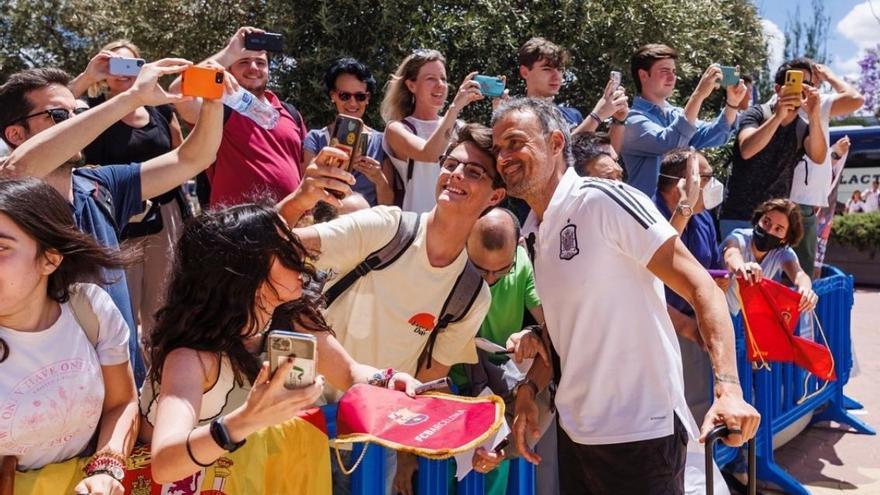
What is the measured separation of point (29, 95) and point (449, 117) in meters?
2.22

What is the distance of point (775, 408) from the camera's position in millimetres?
5336

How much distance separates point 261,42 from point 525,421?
2359mm

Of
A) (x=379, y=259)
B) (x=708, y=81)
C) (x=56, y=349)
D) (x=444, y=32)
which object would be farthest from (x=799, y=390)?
(x=444, y=32)

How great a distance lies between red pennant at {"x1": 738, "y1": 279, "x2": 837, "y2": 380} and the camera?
4.82m

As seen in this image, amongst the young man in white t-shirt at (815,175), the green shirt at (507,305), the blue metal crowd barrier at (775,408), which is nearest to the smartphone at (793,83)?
the young man in white t-shirt at (815,175)

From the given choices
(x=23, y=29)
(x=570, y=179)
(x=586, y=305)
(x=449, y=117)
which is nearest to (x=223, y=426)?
(x=586, y=305)

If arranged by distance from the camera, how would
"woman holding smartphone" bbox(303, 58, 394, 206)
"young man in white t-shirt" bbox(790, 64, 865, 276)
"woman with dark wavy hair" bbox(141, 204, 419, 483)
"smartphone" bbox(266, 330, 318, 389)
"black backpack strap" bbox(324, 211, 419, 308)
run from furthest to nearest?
"young man in white t-shirt" bbox(790, 64, 865, 276), "woman holding smartphone" bbox(303, 58, 394, 206), "black backpack strap" bbox(324, 211, 419, 308), "woman with dark wavy hair" bbox(141, 204, 419, 483), "smartphone" bbox(266, 330, 318, 389)

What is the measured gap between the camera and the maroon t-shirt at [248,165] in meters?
4.66

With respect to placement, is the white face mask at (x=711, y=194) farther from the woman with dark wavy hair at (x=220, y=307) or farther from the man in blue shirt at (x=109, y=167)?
the woman with dark wavy hair at (x=220, y=307)

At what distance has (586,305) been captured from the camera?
104 inches

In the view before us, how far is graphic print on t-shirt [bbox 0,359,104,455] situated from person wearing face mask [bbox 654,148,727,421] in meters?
3.09

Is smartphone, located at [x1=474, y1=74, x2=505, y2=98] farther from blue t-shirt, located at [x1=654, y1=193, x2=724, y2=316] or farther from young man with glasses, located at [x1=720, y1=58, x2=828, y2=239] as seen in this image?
young man with glasses, located at [x1=720, y1=58, x2=828, y2=239]

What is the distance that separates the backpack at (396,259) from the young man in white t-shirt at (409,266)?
2cm

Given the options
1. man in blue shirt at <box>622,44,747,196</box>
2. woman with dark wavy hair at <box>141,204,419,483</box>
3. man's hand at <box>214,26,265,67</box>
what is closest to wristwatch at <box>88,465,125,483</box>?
woman with dark wavy hair at <box>141,204,419,483</box>
